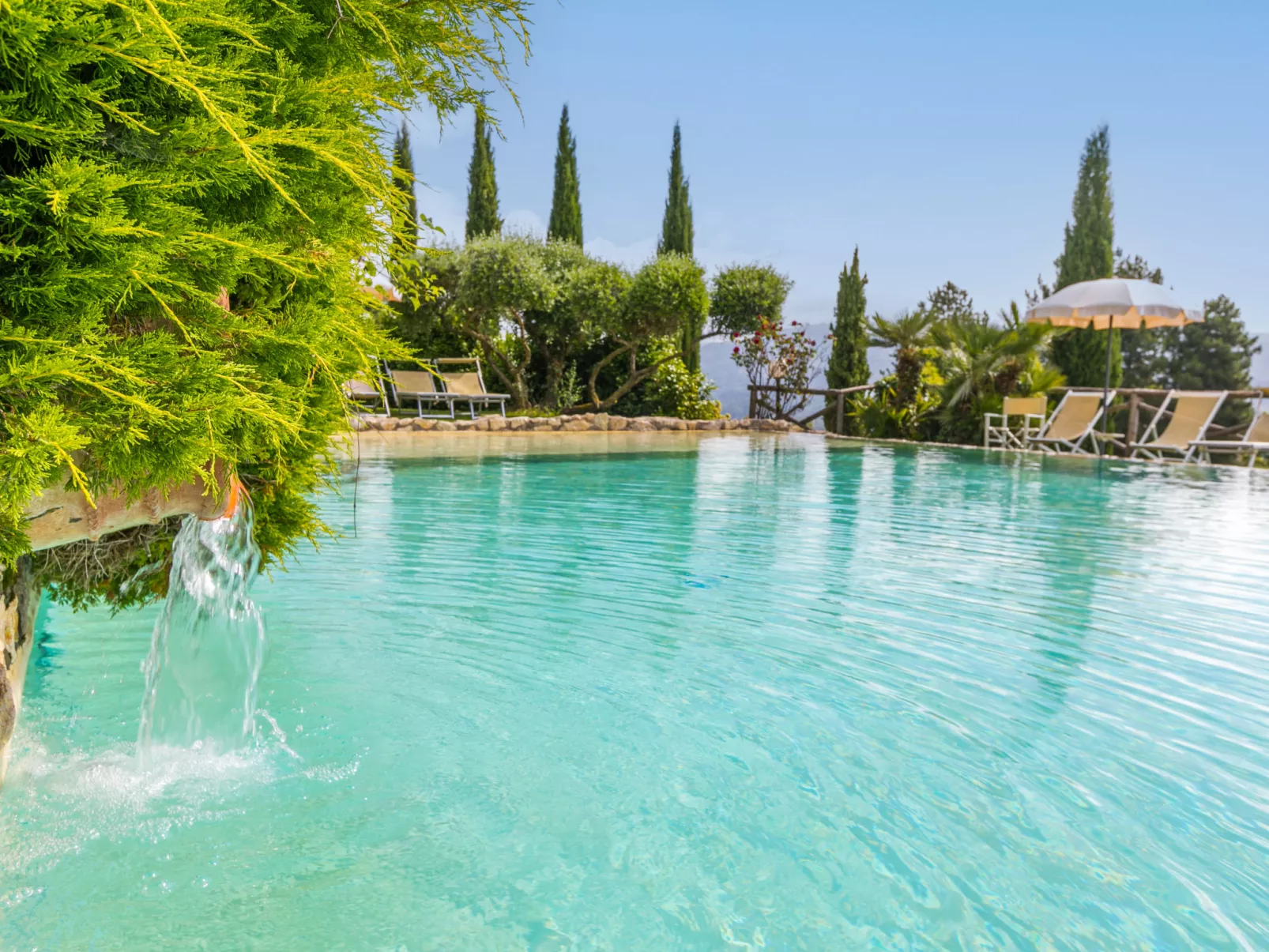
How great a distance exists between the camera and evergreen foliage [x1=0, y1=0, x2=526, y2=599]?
1316 mm

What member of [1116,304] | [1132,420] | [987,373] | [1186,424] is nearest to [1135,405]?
[1132,420]

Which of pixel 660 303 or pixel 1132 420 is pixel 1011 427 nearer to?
pixel 1132 420

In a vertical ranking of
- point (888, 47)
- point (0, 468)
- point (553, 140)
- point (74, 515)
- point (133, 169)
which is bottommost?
point (74, 515)

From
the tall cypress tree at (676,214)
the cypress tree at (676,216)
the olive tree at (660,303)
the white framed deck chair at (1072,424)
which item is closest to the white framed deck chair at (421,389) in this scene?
the olive tree at (660,303)

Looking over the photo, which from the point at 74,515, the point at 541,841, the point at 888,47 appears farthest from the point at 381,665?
the point at 888,47

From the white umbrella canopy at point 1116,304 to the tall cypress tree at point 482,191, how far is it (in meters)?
17.1

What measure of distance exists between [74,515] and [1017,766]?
2.52 m

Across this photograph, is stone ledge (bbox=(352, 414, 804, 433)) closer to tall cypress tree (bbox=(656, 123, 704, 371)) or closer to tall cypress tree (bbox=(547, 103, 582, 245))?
tall cypress tree (bbox=(656, 123, 704, 371))

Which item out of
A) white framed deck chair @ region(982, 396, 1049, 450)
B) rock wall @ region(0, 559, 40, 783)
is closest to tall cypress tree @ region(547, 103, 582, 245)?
white framed deck chair @ region(982, 396, 1049, 450)

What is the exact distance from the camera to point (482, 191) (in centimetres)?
2694

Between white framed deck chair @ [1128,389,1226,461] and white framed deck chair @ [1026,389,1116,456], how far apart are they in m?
0.78

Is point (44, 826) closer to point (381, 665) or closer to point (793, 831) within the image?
point (381, 665)

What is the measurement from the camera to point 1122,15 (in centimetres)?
3184

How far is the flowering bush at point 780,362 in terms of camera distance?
22250 millimetres
